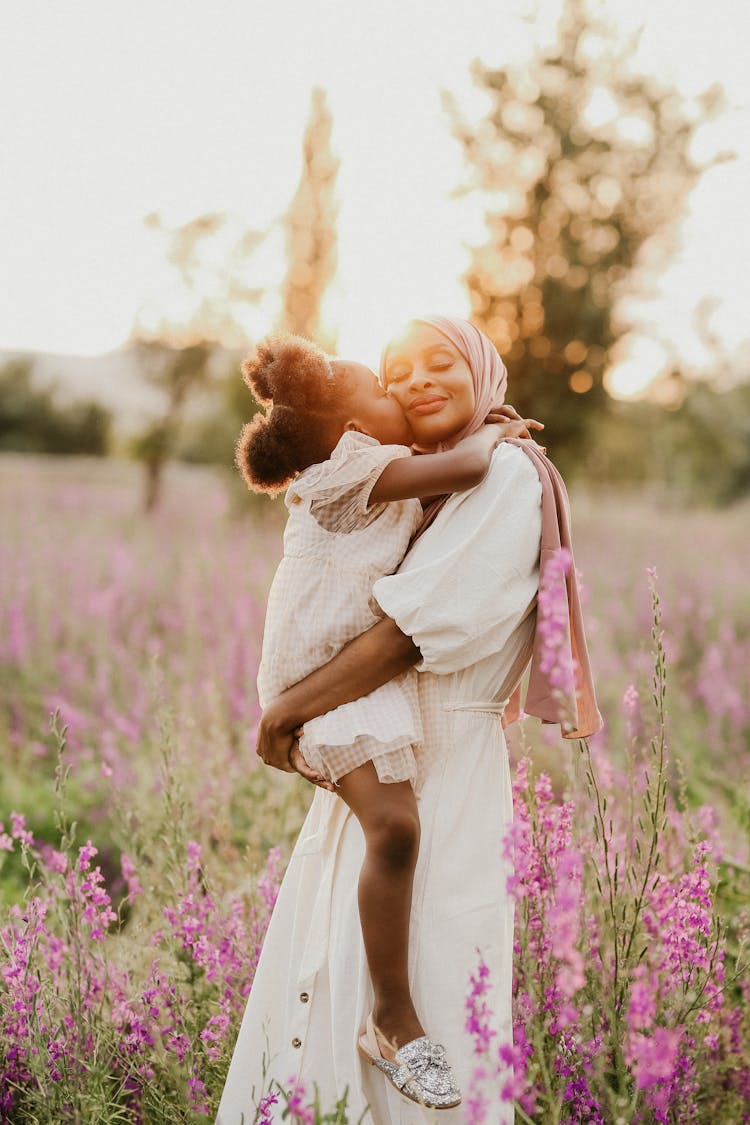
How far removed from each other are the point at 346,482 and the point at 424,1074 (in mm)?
A: 1144

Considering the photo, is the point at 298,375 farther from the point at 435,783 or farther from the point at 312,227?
the point at 312,227

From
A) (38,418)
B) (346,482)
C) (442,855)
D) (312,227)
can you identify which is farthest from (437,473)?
(38,418)

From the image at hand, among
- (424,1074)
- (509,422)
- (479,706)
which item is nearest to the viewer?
(424,1074)

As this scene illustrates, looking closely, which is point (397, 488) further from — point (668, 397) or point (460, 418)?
point (668, 397)

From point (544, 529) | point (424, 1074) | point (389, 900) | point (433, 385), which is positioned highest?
point (433, 385)

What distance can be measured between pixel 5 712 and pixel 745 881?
4.85m

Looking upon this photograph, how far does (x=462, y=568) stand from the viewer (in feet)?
6.79

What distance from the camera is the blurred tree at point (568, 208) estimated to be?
17.0m

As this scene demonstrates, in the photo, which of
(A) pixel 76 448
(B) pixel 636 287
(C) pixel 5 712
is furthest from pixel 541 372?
(A) pixel 76 448

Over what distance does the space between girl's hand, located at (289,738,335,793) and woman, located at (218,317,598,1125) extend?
0.07 ft

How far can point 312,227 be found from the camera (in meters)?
12.5

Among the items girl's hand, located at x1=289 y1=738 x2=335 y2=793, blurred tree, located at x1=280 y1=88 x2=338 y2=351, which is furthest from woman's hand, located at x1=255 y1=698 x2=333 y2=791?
blurred tree, located at x1=280 y1=88 x2=338 y2=351

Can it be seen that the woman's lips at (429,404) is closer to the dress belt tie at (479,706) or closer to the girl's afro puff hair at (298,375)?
the girl's afro puff hair at (298,375)

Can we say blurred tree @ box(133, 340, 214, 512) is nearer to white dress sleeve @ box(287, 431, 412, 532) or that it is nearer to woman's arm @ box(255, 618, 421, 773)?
white dress sleeve @ box(287, 431, 412, 532)
